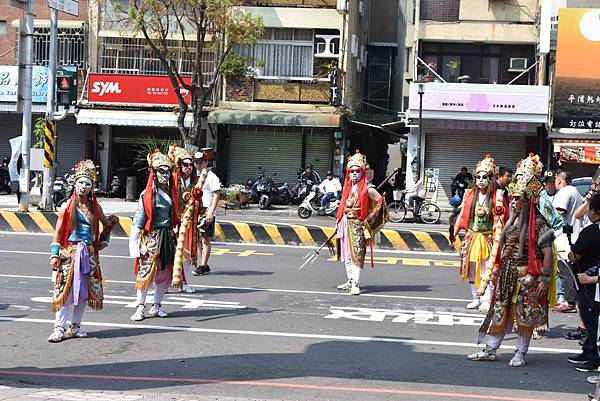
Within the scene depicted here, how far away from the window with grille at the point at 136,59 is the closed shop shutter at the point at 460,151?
8.35 m

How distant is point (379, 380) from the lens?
28.8 feet

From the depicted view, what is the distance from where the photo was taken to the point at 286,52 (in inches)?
1399

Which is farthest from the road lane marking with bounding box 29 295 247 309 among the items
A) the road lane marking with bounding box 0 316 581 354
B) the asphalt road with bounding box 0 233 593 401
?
the road lane marking with bounding box 0 316 581 354

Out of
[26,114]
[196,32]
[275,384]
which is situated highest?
[196,32]

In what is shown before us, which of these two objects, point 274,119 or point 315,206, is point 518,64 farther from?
point 315,206

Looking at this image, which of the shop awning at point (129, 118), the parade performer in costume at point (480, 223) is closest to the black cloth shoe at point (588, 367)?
the parade performer in costume at point (480, 223)

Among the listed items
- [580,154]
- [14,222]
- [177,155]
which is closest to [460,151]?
[580,154]

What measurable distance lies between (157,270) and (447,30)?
2538cm

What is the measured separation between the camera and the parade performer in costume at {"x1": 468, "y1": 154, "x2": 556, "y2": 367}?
30.5 feet

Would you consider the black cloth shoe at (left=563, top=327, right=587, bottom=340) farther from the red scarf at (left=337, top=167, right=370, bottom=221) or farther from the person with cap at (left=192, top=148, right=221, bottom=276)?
the person with cap at (left=192, top=148, right=221, bottom=276)

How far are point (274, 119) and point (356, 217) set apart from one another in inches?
801

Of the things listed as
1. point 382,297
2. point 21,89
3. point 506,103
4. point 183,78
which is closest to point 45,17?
point 21,89

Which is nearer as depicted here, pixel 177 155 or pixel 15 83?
pixel 177 155

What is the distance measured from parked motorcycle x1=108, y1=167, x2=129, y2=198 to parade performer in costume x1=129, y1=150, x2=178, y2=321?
77.6 ft
